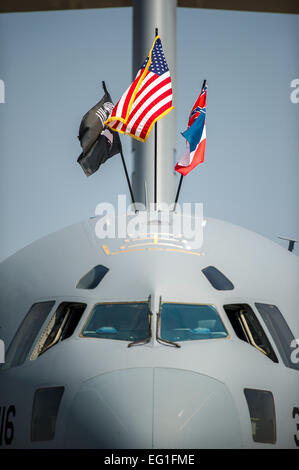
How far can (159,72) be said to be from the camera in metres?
10.2

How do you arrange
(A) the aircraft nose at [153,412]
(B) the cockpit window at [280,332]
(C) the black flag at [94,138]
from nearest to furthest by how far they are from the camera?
(A) the aircraft nose at [153,412] → (B) the cockpit window at [280,332] → (C) the black flag at [94,138]

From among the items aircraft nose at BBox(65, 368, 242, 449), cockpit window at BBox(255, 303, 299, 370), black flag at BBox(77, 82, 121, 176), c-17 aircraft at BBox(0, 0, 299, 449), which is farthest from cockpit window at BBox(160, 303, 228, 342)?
black flag at BBox(77, 82, 121, 176)

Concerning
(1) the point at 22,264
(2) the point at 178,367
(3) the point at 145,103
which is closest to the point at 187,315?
(2) the point at 178,367

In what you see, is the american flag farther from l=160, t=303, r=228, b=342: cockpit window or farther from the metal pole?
l=160, t=303, r=228, b=342: cockpit window

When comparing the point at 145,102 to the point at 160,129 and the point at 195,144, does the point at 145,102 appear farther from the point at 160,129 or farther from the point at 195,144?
the point at 160,129

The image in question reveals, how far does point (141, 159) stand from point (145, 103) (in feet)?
7.34

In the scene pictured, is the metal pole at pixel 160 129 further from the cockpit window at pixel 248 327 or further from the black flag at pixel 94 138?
the cockpit window at pixel 248 327

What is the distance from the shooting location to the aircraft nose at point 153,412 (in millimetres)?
5398

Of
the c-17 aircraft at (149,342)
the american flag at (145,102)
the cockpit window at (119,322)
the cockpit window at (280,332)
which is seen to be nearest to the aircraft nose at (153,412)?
the c-17 aircraft at (149,342)

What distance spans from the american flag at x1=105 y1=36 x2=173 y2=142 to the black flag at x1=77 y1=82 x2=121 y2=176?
965 mm

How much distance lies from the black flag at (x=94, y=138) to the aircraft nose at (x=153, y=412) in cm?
600

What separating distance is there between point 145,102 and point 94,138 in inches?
59.2
